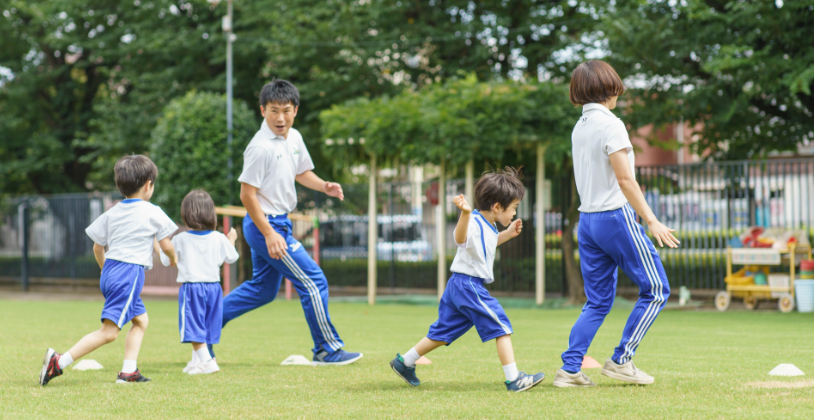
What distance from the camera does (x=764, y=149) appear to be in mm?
12531

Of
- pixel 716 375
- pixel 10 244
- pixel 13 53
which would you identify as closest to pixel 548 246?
pixel 716 375

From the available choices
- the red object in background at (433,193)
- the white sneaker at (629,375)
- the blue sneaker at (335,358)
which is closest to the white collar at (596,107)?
the white sneaker at (629,375)

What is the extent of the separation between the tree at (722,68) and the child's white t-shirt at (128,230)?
24.8 ft

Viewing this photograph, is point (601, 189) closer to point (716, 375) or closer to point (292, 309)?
point (716, 375)

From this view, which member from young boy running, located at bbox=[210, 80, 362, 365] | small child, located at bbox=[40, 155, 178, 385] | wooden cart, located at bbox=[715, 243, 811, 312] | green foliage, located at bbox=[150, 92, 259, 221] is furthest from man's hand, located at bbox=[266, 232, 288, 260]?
Result: green foliage, located at bbox=[150, 92, 259, 221]

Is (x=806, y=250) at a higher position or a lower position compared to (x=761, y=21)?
lower

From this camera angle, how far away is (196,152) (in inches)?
584

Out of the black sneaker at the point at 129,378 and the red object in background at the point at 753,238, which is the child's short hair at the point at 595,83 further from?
the red object in background at the point at 753,238

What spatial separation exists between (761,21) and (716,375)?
22.7 feet

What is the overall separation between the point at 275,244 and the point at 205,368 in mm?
946

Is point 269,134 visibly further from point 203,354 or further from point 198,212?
point 203,354

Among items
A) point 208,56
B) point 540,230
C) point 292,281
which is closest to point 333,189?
point 292,281

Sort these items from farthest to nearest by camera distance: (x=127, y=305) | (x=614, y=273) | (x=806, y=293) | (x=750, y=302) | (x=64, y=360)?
1. (x=750, y=302)
2. (x=806, y=293)
3. (x=127, y=305)
4. (x=64, y=360)
5. (x=614, y=273)

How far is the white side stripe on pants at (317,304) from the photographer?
5125 millimetres
